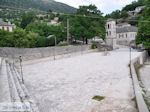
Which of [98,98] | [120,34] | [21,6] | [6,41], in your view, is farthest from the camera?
[21,6]

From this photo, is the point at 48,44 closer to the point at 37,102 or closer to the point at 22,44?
the point at 22,44

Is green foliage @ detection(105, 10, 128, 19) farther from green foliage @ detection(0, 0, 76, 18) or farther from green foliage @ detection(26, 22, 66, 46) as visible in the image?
green foliage @ detection(26, 22, 66, 46)

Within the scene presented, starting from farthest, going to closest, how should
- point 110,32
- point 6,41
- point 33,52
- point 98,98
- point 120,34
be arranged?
point 120,34 < point 110,32 < point 6,41 < point 33,52 < point 98,98

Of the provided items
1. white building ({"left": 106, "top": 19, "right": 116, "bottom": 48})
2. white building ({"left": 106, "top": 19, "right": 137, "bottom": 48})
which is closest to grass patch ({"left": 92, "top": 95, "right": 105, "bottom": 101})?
white building ({"left": 106, "top": 19, "right": 137, "bottom": 48})

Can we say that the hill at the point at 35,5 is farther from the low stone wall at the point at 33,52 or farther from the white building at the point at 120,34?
the low stone wall at the point at 33,52

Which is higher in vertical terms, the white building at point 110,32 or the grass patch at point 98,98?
the white building at point 110,32

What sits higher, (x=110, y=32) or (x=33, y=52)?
(x=110, y=32)

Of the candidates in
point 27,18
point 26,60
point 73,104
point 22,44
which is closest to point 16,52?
point 26,60

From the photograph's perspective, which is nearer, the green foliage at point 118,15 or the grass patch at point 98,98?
the grass patch at point 98,98

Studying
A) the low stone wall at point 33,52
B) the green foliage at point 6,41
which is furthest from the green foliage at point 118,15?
the green foliage at point 6,41

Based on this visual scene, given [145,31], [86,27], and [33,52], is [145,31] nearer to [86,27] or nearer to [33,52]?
[86,27]

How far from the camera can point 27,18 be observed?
188 ft

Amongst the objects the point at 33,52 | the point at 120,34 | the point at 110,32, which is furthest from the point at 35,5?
the point at 33,52

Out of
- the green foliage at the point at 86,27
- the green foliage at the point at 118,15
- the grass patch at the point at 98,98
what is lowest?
the grass patch at the point at 98,98
